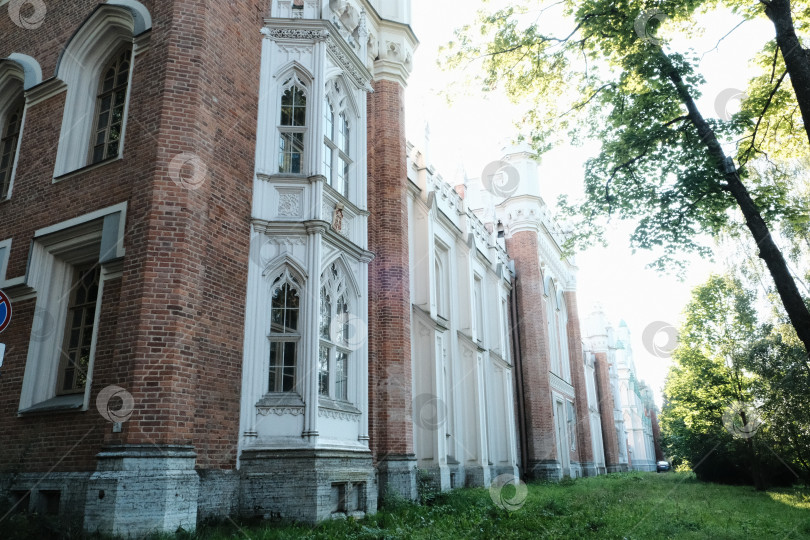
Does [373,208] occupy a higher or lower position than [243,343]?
higher

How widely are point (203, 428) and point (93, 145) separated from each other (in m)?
5.73

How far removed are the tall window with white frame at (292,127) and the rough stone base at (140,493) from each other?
17.3ft

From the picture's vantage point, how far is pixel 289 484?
874cm

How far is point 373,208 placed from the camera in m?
13.5

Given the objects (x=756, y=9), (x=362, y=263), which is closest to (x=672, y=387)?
(x=756, y=9)

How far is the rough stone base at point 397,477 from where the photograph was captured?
38.5ft

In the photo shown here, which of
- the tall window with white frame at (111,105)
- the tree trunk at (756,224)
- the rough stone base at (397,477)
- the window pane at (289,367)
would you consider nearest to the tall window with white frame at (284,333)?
the window pane at (289,367)

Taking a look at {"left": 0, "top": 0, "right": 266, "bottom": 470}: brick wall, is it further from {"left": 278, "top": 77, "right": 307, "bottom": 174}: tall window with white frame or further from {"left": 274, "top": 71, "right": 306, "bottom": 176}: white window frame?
{"left": 278, "top": 77, "right": 307, "bottom": 174}: tall window with white frame

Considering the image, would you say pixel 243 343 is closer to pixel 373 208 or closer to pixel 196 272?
pixel 196 272

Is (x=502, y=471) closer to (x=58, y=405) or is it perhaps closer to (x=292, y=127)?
(x=292, y=127)

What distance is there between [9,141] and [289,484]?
9.51 meters

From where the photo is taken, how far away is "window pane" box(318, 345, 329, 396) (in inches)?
396

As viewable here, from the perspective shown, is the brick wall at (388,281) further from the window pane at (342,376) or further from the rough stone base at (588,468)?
the rough stone base at (588,468)

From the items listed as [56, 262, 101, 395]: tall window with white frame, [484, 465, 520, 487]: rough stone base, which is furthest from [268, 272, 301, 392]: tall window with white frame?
[484, 465, 520, 487]: rough stone base
